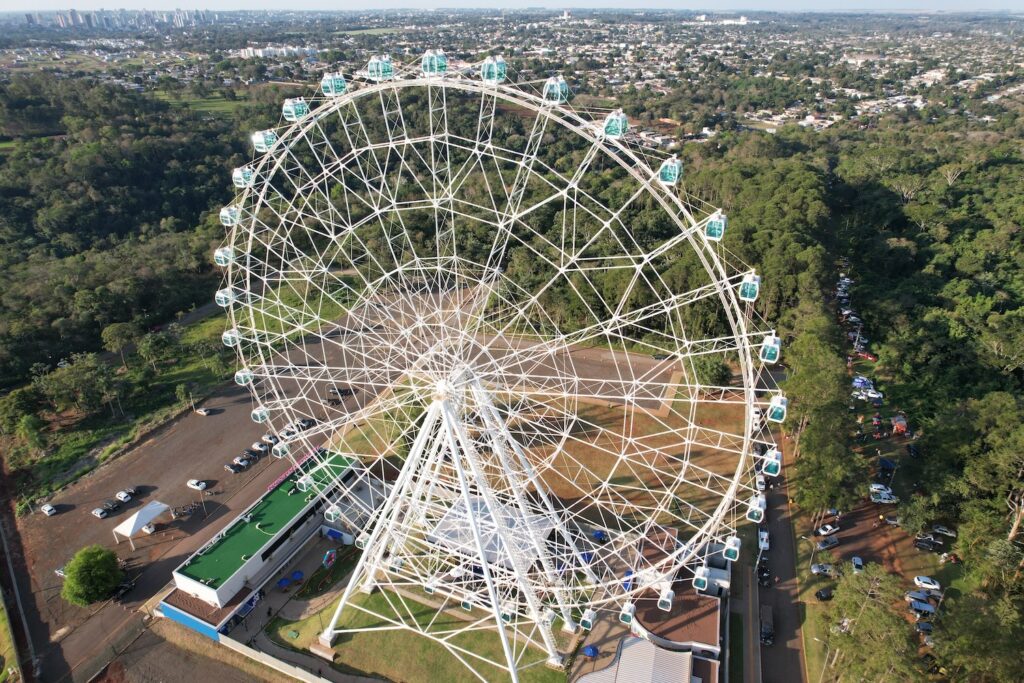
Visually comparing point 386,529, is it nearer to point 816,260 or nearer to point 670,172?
point 670,172

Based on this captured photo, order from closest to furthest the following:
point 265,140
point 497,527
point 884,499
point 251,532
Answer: point 497,527 → point 265,140 → point 251,532 → point 884,499

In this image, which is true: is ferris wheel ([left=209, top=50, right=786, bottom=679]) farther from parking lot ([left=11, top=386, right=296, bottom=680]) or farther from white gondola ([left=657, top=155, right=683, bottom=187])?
parking lot ([left=11, top=386, right=296, bottom=680])

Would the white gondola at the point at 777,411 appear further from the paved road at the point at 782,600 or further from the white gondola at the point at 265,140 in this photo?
the white gondola at the point at 265,140

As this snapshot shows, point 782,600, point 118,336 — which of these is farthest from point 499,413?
point 118,336

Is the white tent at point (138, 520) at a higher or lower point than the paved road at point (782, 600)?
higher

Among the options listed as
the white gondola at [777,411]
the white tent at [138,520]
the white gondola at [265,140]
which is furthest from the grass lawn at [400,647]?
the white gondola at [265,140]

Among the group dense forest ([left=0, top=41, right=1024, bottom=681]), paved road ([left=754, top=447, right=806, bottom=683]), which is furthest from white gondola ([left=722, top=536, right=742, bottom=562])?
paved road ([left=754, top=447, right=806, bottom=683])
